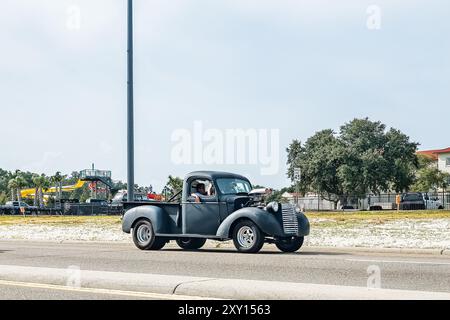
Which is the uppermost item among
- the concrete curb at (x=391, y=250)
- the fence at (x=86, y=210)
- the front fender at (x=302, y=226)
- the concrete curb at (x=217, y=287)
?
the front fender at (x=302, y=226)

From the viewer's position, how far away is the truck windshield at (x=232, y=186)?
16.8m

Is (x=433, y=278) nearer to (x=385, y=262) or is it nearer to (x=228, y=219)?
(x=385, y=262)

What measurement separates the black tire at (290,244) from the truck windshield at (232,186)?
164 cm

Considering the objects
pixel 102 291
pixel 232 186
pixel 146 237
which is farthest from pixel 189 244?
pixel 102 291

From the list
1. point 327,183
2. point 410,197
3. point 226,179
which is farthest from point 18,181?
point 226,179

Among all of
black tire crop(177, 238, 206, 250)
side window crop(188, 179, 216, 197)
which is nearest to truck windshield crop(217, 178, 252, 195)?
side window crop(188, 179, 216, 197)

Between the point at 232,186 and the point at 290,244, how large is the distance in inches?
80.8

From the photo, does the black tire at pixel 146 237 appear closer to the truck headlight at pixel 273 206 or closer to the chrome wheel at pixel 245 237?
the chrome wheel at pixel 245 237

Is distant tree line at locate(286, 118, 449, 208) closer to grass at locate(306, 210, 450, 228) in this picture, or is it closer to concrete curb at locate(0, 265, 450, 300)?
grass at locate(306, 210, 450, 228)

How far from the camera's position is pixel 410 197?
6131 cm

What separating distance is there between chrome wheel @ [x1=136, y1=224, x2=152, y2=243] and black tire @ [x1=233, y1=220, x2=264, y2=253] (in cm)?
279

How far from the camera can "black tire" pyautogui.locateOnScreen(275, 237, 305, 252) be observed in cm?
1641

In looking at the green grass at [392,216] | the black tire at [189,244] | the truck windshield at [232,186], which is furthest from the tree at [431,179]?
the truck windshield at [232,186]

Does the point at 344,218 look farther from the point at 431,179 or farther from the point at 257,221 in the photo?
the point at 431,179
